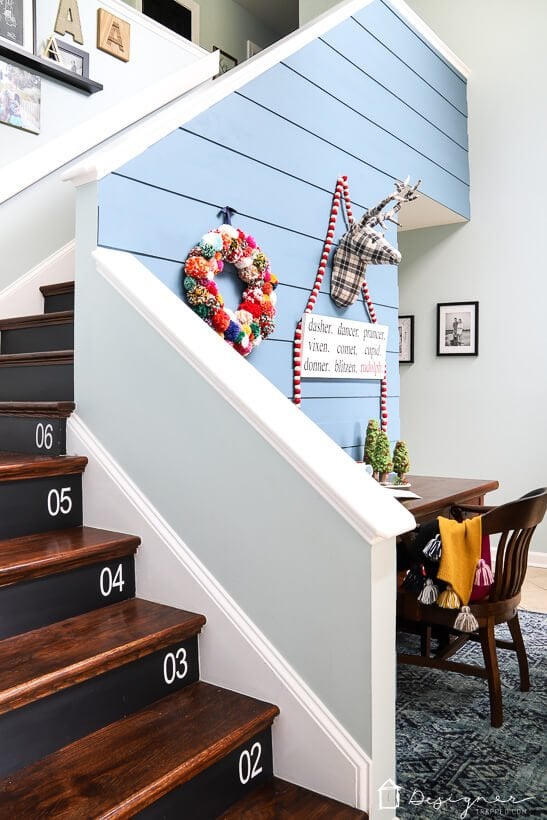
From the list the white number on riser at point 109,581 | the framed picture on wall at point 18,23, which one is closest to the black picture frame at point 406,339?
the framed picture on wall at point 18,23

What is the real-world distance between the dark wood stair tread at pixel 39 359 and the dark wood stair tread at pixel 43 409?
0.17m

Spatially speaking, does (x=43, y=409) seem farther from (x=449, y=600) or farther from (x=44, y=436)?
(x=449, y=600)

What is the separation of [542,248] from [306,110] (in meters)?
2.33

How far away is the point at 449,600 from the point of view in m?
2.36

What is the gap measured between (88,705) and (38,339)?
1.61 metres

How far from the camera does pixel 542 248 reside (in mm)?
4785

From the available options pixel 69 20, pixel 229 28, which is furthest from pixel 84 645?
pixel 229 28

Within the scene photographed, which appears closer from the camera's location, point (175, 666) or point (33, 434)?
point (175, 666)

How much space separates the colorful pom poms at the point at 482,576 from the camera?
240 cm

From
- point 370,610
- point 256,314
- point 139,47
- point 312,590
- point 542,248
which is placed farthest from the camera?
point 542,248

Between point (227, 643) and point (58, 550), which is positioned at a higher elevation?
point (58, 550)

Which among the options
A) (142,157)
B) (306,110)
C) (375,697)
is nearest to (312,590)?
(375,697)

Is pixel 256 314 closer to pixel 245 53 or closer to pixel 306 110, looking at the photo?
pixel 306 110

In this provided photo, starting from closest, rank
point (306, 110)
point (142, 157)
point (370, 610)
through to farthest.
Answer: point (370, 610) < point (142, 157) < point (306, 110)
